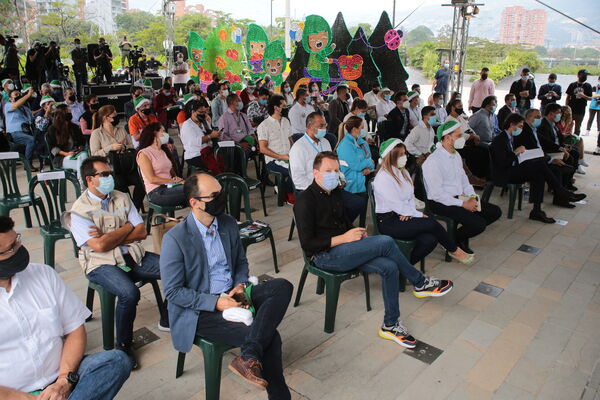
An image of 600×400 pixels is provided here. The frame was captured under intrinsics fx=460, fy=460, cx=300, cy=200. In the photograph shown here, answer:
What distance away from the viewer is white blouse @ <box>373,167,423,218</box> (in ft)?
11.8

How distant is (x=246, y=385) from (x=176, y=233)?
37.1 inches

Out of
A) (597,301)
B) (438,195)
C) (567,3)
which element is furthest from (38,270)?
(567,3)

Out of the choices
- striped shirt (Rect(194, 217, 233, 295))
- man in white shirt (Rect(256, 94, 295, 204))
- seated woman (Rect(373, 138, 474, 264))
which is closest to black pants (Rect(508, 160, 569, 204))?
seated woman (Rect(373, 138, 474, 264))

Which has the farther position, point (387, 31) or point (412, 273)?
point (387, 31)

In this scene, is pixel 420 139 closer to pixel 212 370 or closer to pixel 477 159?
pixel 477 159

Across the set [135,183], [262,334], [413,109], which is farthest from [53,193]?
[413,109]

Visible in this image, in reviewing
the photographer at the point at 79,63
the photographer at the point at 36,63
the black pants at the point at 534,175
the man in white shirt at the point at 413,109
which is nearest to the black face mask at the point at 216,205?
the black pants at the point at 534,175

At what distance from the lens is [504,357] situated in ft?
9.23

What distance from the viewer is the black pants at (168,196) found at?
411 centimetres

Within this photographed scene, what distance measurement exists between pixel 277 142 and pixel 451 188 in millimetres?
2225

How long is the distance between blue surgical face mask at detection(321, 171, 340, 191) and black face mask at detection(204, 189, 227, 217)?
0.82m

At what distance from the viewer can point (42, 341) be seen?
182 cm

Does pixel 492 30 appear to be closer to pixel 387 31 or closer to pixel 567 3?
pixel 567 3

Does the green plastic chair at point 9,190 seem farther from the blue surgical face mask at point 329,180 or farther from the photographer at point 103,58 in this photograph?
the photographer at point 103,58
